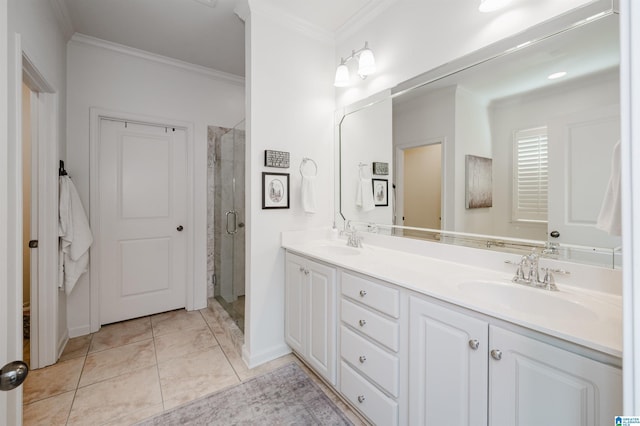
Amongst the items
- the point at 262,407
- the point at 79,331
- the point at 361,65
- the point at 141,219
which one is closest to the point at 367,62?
the point at 361,65

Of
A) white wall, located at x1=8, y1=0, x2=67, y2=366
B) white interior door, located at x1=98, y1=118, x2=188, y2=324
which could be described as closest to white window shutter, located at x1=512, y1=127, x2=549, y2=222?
white wall, located at x1=8, y1=0, x2=67, y2=366

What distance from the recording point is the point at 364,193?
2230mm

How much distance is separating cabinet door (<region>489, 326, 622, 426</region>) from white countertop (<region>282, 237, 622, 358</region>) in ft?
0.21

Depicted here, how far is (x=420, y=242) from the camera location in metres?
1.83

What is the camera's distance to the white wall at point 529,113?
3.68 ft

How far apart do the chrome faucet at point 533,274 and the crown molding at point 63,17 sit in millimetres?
3387

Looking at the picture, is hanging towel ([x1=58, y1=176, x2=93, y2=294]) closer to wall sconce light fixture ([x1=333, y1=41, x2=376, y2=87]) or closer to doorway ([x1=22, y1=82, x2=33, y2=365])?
doorway ([x1=22, y1=82, x2=33, y2=365])

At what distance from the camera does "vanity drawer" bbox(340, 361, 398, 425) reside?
1.32m

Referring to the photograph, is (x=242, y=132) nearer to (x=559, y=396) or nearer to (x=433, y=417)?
(x=433, y=417)

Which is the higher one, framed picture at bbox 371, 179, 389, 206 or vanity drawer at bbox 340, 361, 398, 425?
framed picture at bbox 371, 179, 389, 206

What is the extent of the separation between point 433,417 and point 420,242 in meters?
0.96

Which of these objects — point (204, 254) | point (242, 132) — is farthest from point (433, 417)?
point (204, 254)

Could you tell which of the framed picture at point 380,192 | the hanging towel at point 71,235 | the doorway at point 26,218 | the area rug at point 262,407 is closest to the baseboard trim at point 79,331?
the doorway at point 26,218

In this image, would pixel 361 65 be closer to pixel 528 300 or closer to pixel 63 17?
pixel 528 300
